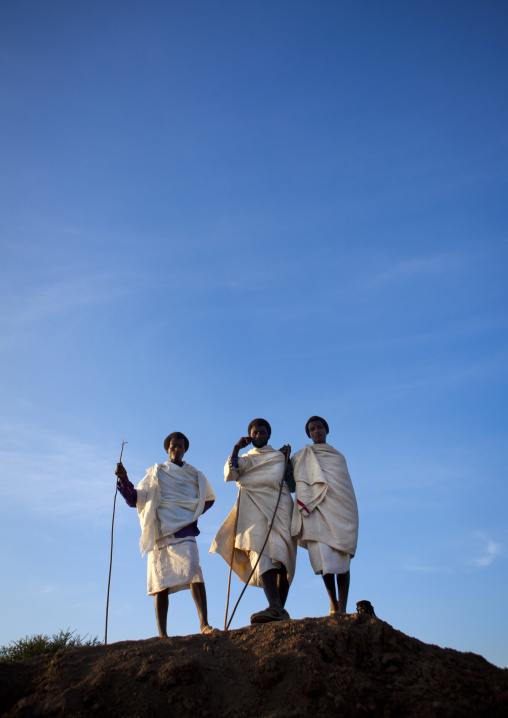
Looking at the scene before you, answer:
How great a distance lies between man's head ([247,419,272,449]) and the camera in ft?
25.6

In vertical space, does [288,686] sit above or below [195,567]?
below

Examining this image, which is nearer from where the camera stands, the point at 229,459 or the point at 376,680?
the point at 376,680

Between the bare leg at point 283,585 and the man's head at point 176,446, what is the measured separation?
1921 mm

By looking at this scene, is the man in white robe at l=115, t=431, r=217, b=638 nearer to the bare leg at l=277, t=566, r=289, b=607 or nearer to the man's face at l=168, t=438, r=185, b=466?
the man's face at l=168, t=438, r=185, b=466

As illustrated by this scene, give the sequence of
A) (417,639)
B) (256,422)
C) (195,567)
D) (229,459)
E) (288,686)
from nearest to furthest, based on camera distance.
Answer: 1. (288,686)
2. (417,639)
3. (195,567)
4. (229,459)
5. (256,422)

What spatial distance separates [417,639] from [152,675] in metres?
2.31

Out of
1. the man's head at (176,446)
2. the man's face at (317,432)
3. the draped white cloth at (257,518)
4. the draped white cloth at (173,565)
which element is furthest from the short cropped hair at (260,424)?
the draped white cloth at (173,565)

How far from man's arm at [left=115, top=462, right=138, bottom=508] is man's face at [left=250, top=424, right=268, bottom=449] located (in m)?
1.63

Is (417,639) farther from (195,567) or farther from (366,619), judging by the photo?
(195,567)

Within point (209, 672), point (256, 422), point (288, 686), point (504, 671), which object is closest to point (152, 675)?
point (209, 672)

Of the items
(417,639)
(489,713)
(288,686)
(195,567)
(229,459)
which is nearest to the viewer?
(489,713)

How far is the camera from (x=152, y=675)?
4625 millimetres

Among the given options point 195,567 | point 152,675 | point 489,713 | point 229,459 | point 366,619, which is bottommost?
point 489,713

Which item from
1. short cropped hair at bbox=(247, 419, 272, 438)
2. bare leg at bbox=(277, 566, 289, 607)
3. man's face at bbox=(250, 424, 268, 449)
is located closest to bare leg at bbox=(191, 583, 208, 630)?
bare leg at bbox=(277, 566, 289, 607)
